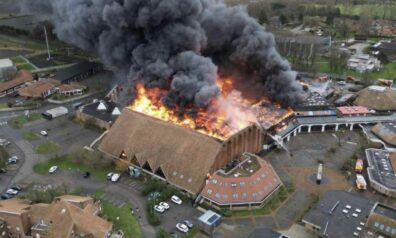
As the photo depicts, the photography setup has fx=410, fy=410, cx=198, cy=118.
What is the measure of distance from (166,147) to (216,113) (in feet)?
28.1

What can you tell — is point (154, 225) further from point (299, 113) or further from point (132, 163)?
point (299, 113)

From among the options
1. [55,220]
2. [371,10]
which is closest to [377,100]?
[55,220]

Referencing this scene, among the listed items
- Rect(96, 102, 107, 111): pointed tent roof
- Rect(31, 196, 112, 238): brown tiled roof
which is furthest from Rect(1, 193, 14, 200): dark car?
Rect(96, 102, 107, 111): pointed tent roof

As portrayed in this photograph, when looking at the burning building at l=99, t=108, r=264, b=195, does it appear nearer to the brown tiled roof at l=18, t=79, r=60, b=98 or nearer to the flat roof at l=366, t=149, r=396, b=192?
the flat roof at l=366, t=149, r=396, b=192

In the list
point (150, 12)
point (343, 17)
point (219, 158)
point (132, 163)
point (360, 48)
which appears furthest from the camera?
point (343, 17)

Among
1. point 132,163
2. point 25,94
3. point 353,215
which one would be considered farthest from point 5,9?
point 353,215

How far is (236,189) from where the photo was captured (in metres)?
42.8

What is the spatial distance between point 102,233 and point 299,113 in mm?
36212

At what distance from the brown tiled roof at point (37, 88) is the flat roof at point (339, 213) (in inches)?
2029

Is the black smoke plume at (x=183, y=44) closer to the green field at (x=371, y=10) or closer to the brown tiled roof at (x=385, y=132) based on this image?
the brown tiled roof at (x=385, y=132)

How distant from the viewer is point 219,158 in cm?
4569

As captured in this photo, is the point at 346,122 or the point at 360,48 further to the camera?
the point at 360,48

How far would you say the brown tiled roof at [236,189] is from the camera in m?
42.4

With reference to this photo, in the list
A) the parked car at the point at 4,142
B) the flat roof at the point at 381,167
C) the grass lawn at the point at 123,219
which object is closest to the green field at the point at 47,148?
the parked car at the point at 4,142
